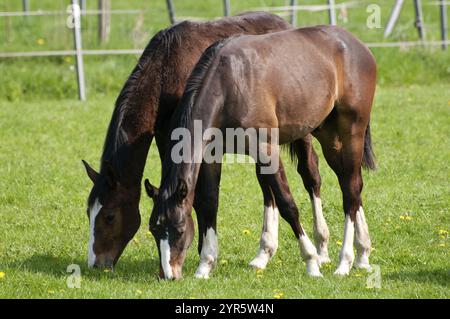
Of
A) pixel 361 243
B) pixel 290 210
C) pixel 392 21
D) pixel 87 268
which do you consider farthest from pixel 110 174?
pixel 392 21

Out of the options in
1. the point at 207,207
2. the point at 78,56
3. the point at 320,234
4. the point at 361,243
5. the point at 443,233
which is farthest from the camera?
the point at 78,56

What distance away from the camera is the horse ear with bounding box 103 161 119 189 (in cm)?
702

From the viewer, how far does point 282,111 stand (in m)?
7.05

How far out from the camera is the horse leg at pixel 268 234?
7.43 metres

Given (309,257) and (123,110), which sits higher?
(123,110)

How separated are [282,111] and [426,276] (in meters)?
1.65

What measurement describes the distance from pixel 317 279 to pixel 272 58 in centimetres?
172

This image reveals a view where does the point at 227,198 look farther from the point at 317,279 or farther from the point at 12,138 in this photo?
the point at 12,138

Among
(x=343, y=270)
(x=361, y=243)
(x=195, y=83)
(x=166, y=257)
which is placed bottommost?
(x=343, y=270)

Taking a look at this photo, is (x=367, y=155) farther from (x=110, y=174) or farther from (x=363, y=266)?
(x=110, y=174)

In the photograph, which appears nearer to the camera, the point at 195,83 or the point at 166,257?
the point at 166,257

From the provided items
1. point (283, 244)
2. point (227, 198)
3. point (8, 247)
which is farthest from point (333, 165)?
point (8, 247)

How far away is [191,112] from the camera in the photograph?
661 centimetres

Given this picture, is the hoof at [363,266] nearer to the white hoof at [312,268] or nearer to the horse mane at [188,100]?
the white hoof at [312,268]
